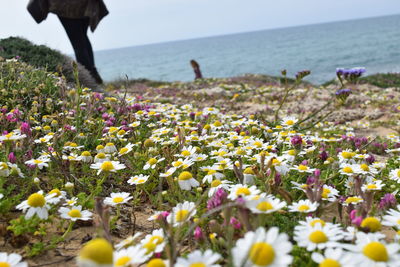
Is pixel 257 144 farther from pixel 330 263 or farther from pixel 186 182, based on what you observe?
pixel 330 263

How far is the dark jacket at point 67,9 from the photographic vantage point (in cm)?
996

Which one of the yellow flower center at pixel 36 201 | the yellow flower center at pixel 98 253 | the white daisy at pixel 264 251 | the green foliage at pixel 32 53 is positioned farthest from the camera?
the green foliage at pixel 32 53

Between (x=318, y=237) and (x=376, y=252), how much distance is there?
0.24 metres

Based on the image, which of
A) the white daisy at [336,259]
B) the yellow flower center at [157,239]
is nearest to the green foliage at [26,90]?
the yellow flower center at [157,239]

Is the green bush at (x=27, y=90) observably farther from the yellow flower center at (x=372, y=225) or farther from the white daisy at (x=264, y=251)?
the yellow flower center at (x=372, y=225)

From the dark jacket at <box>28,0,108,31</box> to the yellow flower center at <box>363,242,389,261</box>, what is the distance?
10.5 meters

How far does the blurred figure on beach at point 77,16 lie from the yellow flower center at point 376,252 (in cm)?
1050

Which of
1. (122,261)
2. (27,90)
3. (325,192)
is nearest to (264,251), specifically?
(122,261)

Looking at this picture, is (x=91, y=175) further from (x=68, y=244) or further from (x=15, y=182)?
(x=68, y=244)

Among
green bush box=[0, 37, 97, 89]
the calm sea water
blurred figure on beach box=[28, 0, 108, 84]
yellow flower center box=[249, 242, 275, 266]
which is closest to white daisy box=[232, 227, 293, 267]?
yellow flower center box=[249, 242, 275, 266]

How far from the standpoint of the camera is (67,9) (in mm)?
10039

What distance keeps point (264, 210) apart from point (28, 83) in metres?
4.43

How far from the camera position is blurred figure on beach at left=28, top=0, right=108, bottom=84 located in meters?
10.0

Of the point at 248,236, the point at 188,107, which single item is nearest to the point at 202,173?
the point at 248,236
